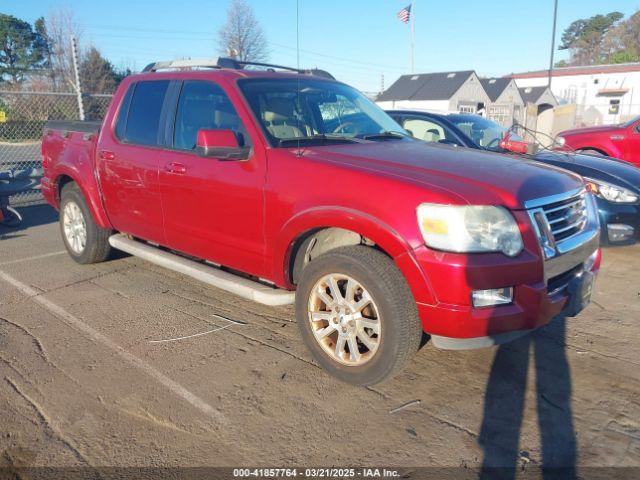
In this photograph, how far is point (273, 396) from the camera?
122 inches

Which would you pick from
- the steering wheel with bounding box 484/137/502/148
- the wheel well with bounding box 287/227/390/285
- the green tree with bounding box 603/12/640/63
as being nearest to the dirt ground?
the wheel well with bounding box 287/227/390/285

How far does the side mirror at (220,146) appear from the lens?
11.1 feet

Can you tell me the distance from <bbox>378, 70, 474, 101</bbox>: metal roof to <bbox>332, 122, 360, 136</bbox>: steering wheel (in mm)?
34267

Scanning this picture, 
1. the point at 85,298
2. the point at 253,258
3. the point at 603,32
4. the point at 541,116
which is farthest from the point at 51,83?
the point at 603,32

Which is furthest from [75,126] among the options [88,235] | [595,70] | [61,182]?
[595,70]

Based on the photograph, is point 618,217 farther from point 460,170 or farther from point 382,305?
point 382,305

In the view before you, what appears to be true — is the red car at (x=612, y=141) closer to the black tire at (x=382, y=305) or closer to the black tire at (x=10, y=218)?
the black tire at (x=382, y=305)

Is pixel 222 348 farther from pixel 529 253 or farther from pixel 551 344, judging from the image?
pixel 551 344

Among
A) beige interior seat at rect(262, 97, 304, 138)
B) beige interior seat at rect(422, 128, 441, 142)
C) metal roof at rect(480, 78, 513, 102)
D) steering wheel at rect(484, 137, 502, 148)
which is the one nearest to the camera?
beige interior seat at rect(262, 97, 304, 138)

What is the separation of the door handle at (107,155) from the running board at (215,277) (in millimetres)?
788

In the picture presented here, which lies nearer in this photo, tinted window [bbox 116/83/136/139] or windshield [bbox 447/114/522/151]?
tinted window [bbox 116/83/136/139]

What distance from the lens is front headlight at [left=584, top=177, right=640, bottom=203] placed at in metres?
5.73

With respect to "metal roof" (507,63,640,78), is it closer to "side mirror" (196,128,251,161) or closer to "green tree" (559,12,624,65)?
"green tree" (559,12,624,65)

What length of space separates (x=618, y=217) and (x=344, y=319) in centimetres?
406
